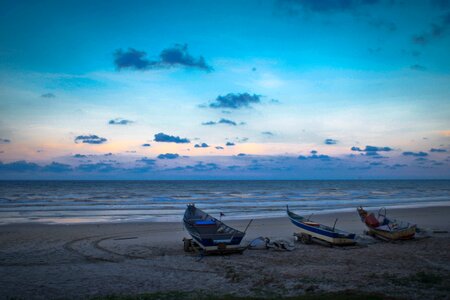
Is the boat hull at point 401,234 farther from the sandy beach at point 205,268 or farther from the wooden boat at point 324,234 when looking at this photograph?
the wooden boat at point 324,234

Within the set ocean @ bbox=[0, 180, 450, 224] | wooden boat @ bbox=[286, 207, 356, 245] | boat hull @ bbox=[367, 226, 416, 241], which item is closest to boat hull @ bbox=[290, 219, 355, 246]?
wooden boat @ bbox=[286, 207, 356, 245]

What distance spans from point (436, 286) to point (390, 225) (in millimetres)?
9280

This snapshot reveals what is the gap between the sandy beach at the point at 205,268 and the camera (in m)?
9.88

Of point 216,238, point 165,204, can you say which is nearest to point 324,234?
point 216,238

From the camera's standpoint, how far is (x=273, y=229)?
2198cm

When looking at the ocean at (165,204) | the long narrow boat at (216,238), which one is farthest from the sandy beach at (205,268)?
the ocean at (165,204)

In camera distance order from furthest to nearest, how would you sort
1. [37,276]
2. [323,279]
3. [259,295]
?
[37,276], [323,279], [259,295]

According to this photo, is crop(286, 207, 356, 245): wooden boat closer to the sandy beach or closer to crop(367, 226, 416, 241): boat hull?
the sandy beach

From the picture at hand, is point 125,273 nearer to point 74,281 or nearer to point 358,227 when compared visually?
point 74,281

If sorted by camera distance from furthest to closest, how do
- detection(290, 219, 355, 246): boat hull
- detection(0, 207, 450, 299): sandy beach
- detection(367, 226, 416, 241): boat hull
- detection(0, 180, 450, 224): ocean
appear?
detection(0, 180, 450, 224): ocean → detection(367, 226, 416, 241): boat hull → detection(290, 219, 355, 246): boat hull → detection(0, 207, 450, 299): sandy beach

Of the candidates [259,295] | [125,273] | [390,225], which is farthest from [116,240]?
[390,225]

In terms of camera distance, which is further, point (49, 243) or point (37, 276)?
point (49, 243)

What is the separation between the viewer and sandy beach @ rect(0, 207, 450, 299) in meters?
9.88

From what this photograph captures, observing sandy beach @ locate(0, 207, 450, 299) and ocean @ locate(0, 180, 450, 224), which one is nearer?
sandy beach @ locate(0, 207, 450, 299)
